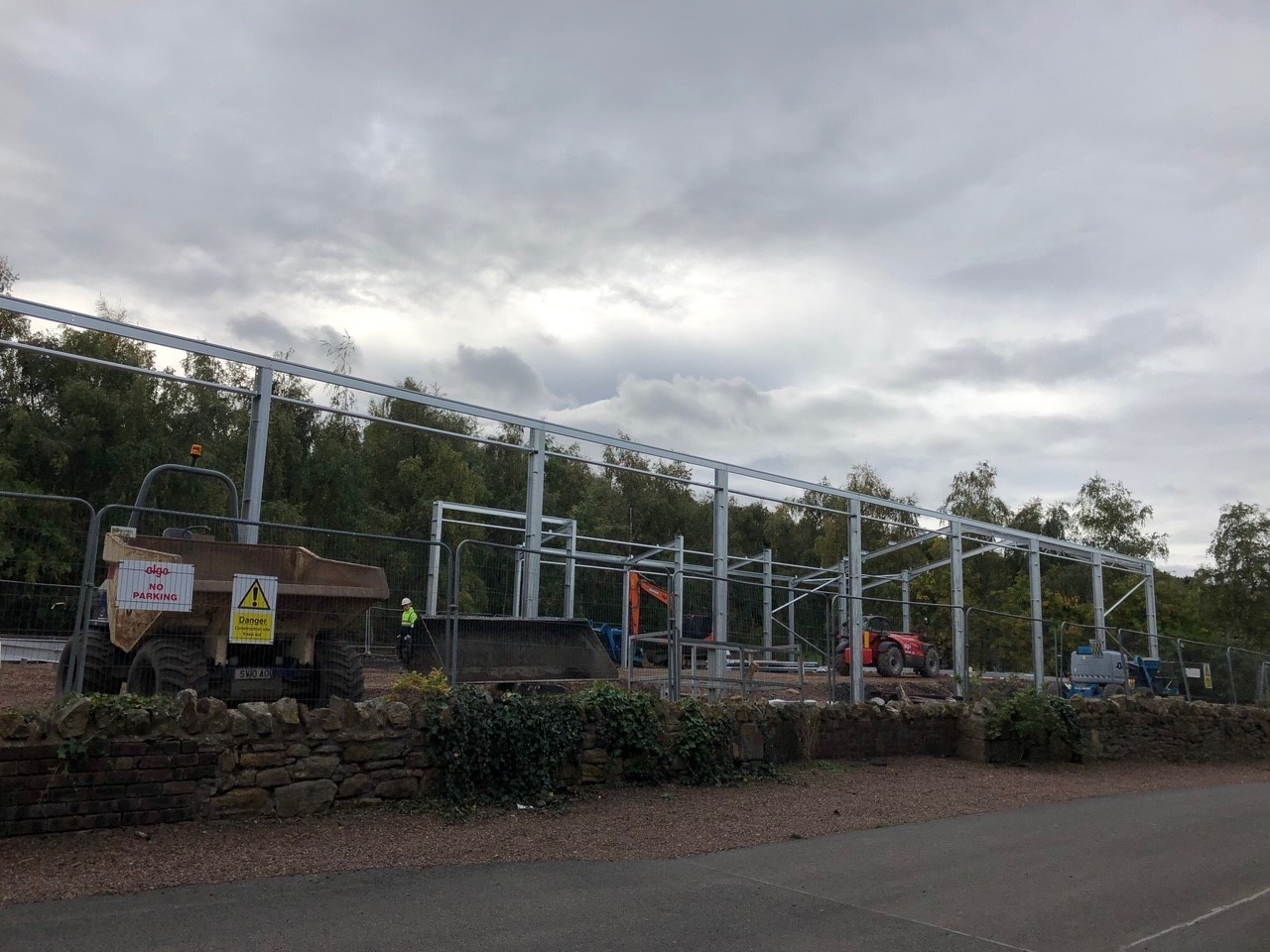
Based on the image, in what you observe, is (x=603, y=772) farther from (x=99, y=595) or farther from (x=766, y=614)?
(x=766, y=614)

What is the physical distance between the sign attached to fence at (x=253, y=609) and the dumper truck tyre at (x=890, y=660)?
20.5 meters

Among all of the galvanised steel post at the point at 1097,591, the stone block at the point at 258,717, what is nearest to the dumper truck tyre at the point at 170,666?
the stone block at the point at 258,717

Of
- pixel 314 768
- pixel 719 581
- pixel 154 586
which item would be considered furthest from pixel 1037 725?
pixel 154 586

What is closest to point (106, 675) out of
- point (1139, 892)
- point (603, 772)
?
point (603, 772)

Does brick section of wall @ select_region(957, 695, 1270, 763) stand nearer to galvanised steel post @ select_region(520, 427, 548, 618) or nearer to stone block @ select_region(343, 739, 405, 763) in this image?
galvanised steel post @ select_region(520, 427, 548, 618)

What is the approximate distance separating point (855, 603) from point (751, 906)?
10320 millimetres

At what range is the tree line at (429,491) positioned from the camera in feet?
96.6

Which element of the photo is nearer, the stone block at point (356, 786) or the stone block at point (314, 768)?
the stone block at point (314, 768)

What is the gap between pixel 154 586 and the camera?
326 inches

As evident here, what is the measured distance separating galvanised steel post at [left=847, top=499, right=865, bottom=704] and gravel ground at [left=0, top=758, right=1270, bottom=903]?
3.64 m

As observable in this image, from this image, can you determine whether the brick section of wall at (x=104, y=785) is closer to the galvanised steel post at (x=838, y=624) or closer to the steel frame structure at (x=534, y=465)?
the steel frame structure at (x=534, y=465)

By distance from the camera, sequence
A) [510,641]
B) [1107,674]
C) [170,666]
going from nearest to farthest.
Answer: [170,666], [510,641], [1107,674]

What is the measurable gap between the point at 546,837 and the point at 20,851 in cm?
365

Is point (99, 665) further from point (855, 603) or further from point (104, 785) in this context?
point (855, 603)
